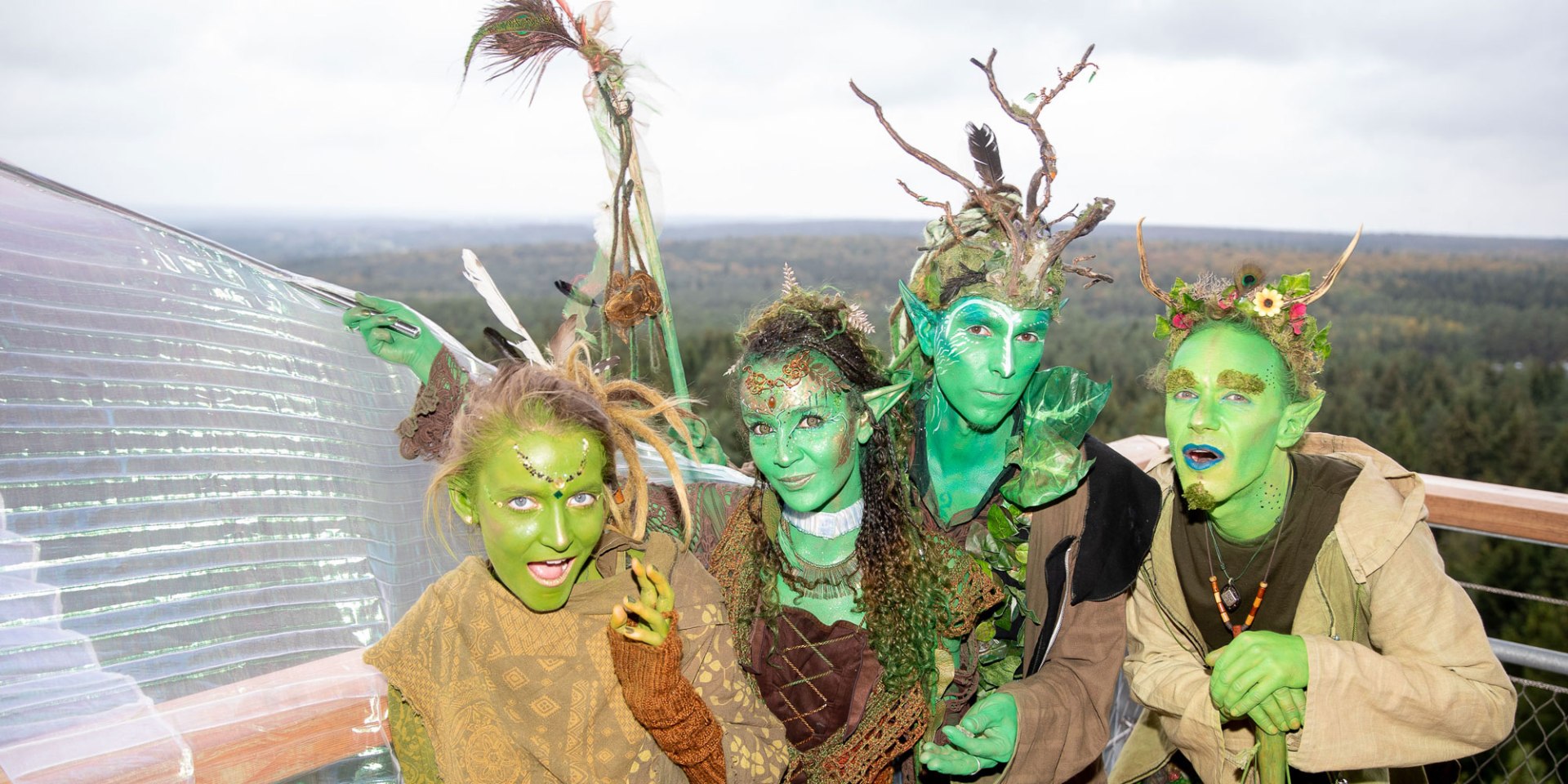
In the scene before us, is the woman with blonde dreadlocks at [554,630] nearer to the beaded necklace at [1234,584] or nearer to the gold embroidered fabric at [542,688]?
the gold embroidered fabric at [542,688]

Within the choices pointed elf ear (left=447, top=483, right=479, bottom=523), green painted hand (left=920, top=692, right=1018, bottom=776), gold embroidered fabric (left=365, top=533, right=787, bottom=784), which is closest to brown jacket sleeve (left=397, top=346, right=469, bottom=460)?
pointed elf ear (left=447, top=483, right=479, bottom=523)

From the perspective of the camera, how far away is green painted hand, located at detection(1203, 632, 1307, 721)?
2072mm

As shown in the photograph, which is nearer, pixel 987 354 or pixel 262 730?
pixel 262 730

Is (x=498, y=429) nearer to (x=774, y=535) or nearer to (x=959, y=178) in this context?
(x=774, y=535)

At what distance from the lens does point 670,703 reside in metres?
1.90

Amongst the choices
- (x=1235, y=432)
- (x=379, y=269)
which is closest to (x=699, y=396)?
(x=1235, y=432)

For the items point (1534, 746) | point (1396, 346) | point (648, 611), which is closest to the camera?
point (648, 611)

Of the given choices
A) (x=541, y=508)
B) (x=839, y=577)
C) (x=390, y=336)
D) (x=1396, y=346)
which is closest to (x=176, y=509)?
(x=390, y=336)

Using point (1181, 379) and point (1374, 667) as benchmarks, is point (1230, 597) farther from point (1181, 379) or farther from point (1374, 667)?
point (1181, 379)

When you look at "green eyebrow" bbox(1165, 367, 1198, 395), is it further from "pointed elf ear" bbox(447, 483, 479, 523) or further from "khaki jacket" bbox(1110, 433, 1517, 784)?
"pointed elf ear" bbox(447, 483, 479, 523)

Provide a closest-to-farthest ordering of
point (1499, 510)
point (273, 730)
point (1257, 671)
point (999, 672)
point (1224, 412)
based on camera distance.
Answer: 1. point (273, 730)
2. point (1257, 671)
3. point (1224, 412)
4. point (999, 672)
5. point (1499, 510)

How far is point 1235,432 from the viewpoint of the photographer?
Result: 2.16 meters

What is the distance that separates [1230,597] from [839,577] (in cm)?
91

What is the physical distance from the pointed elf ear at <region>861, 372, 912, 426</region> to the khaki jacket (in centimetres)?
82
